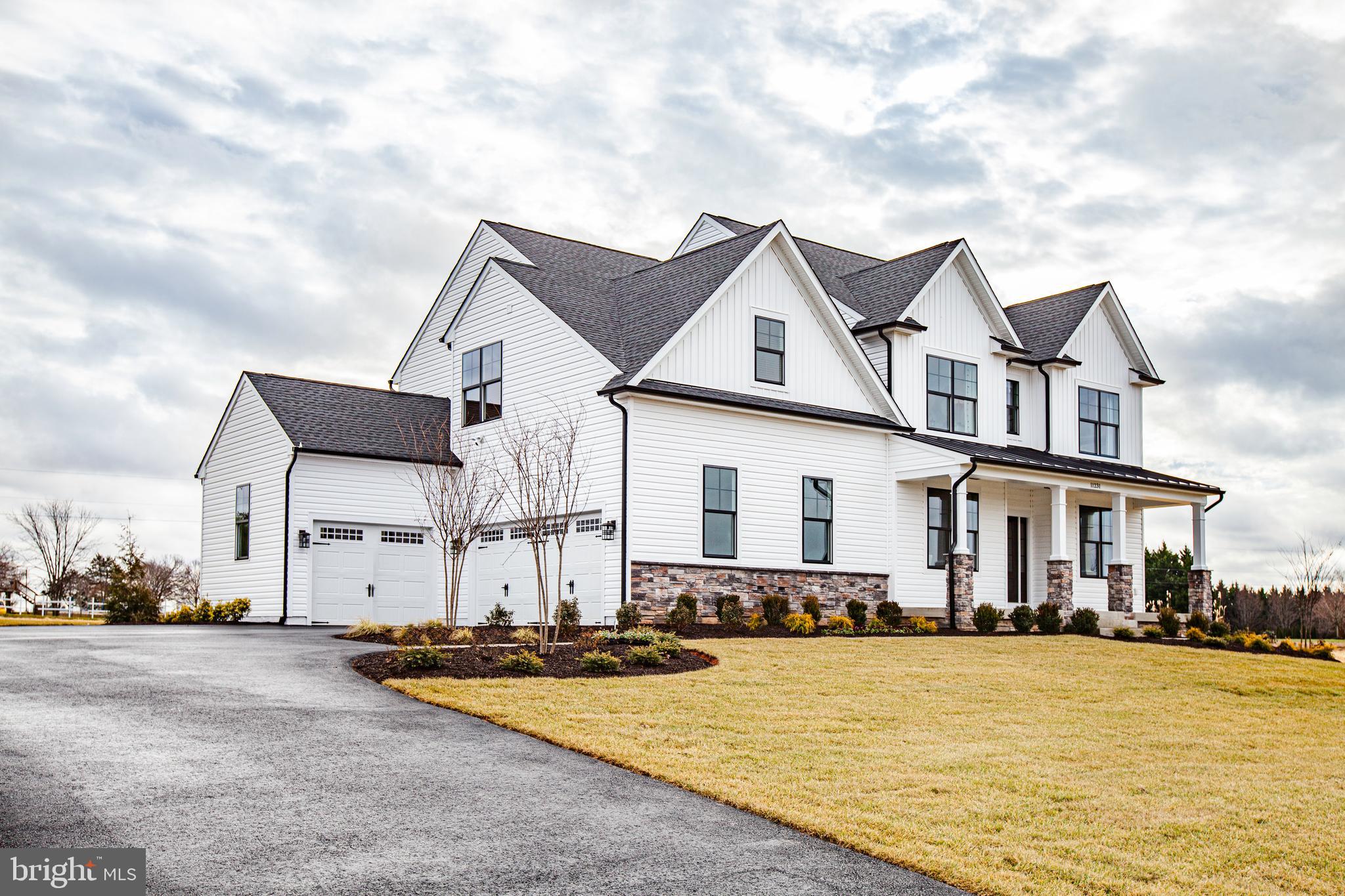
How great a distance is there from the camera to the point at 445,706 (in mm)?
12344

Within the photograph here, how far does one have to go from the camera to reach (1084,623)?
25625mm

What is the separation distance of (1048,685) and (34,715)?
40.4ft

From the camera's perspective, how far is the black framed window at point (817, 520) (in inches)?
969

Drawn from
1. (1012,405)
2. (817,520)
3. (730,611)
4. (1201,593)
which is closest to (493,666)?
(730,611)

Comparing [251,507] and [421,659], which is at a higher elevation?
[251,507]

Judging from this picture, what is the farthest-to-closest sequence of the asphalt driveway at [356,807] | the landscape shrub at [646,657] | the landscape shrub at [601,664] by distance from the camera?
the landscape shrub at [646,657] → the landscape shrub at [601,664] → the asphalt driveway at [356,807]

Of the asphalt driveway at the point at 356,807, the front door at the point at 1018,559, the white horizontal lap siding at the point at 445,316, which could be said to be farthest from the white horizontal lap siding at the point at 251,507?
the front door at the point at 1018,559

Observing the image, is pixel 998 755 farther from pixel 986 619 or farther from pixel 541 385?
pixel 541 385

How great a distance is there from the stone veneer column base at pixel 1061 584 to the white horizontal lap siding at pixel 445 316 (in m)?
14.5

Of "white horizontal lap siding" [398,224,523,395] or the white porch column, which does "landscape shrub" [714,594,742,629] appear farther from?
"white horizontal lap siding" [398,224,523,395]

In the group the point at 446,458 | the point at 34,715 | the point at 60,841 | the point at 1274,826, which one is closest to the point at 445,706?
the point at 34,715

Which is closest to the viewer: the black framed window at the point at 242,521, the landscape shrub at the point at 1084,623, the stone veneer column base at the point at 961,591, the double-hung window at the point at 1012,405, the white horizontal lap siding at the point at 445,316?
the stone veneer column base at the point at 961,591

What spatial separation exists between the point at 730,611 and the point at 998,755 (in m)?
10.8

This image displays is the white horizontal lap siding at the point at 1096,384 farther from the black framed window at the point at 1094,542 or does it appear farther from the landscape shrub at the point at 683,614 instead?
the landscape shrub at the point at 683,614
